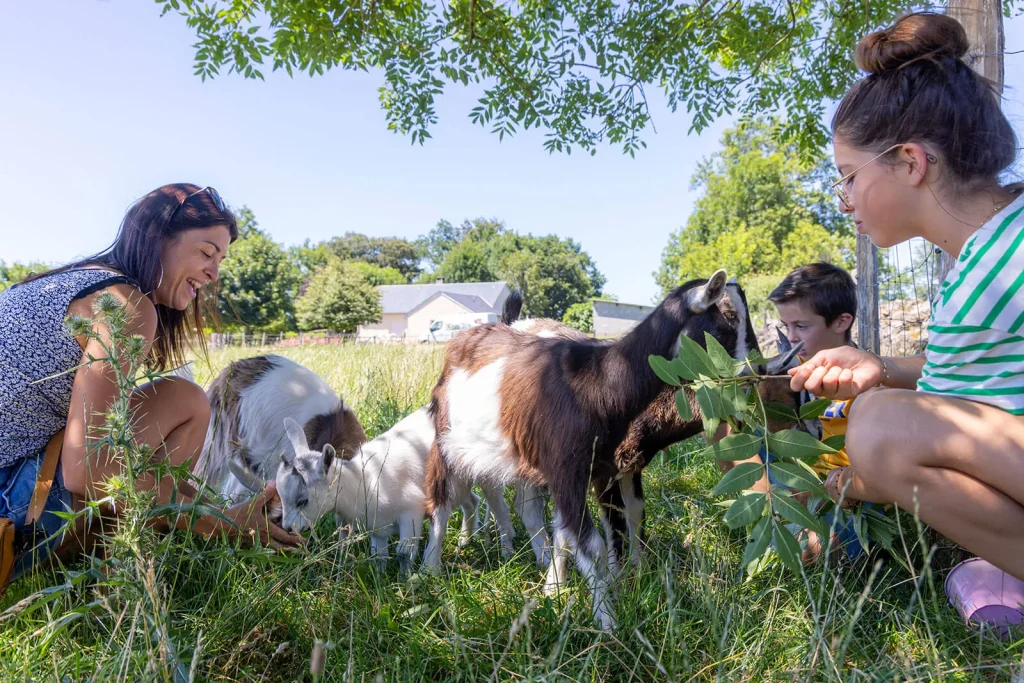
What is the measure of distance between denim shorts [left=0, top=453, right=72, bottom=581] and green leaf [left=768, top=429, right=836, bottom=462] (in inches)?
83.8

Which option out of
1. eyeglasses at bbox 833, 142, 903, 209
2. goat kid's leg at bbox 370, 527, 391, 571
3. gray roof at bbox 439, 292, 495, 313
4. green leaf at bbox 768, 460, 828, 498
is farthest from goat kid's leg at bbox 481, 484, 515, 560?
gray roof at bbox 439, 292, 495, 313

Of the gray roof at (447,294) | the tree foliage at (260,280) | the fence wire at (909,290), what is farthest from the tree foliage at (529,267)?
the fence wire at (909,290)

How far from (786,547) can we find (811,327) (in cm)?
191

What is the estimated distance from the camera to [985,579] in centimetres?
189

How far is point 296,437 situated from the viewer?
3.40 metres

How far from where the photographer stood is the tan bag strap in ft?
6.46

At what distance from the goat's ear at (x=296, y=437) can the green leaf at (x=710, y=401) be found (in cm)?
230

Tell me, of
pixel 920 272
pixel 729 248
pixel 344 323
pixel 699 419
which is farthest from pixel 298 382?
pixel 344 323

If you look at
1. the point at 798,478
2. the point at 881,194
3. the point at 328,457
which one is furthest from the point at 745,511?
the point at 328,457

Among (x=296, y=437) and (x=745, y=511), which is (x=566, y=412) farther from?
(x=296, y=437)

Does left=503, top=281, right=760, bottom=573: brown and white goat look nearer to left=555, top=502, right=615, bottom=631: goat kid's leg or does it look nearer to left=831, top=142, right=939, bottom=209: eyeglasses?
left=555, top=502, right=615, bottom=631: goat kid's leg

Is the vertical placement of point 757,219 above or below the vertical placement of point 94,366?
above

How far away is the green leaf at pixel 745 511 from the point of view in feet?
5.22

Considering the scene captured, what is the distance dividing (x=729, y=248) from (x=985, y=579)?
28.6m
